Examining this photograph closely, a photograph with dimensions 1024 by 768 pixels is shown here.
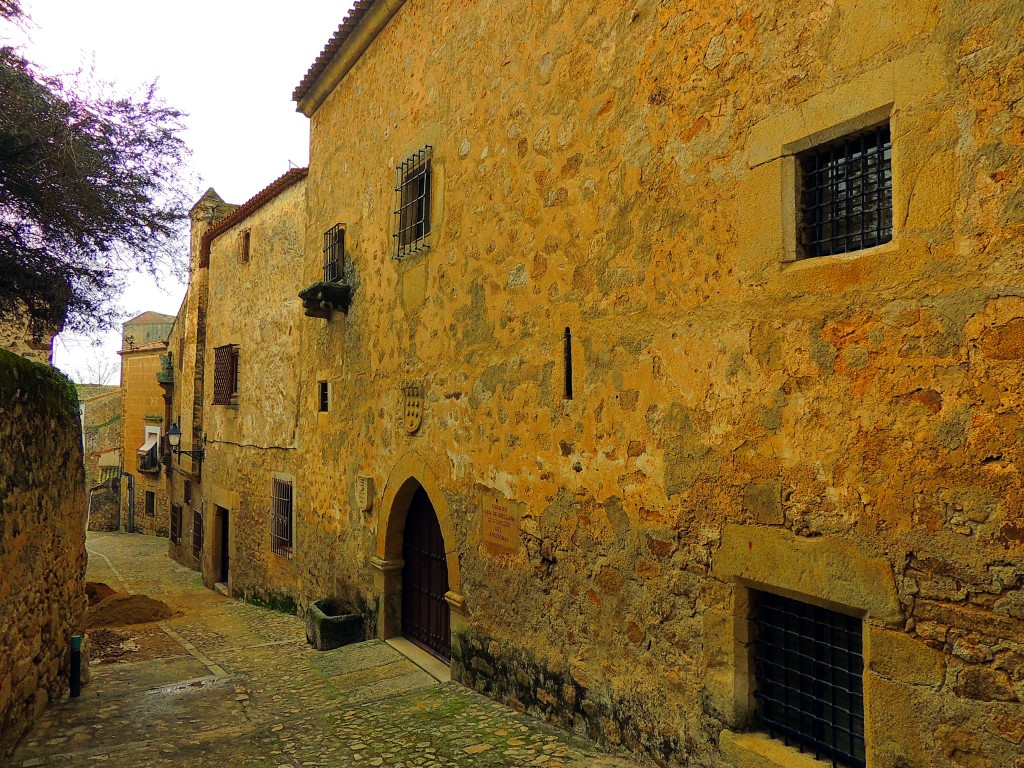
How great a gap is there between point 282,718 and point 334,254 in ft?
18.7

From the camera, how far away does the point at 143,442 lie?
22.6 metres

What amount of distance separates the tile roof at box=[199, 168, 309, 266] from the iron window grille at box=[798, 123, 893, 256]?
8493 millimetres

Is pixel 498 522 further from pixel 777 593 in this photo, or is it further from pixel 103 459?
pixel 103 459

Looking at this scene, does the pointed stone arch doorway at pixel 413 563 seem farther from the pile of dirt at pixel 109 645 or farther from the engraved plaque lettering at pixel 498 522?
the pile of dirt at pixel 109 645

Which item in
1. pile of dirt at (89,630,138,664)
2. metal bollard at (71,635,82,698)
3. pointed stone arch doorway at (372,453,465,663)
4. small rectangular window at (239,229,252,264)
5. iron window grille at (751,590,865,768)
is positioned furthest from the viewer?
small rectangular window at (239,229,252,264)

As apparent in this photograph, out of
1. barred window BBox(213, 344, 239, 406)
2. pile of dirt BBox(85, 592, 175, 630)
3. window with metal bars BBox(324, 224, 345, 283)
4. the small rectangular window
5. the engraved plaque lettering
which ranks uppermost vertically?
the small rectangular window

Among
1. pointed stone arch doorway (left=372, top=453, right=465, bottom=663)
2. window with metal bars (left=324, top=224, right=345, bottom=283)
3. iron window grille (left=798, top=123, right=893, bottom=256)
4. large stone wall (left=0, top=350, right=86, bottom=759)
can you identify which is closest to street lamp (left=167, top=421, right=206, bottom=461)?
window with metal bars (left=324, top=224, right=345, bottom=283)

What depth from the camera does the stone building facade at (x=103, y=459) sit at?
24344 mm

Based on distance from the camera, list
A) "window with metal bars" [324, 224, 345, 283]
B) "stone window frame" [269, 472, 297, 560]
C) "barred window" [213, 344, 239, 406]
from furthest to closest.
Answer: "barred window" [213, 344, 239, 406] < "stone window frame" [269, 472, 297, 560] < "window with metal bars" [324, 224, 345, 283]

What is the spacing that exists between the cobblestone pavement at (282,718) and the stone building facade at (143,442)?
48.3ft

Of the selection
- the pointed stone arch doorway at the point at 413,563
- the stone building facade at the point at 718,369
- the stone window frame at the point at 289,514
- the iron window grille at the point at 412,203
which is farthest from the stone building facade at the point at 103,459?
the stone building facade at the point at 718,369

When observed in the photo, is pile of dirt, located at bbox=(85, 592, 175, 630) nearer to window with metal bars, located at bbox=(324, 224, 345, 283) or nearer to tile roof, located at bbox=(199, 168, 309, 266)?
window with metal bars, located at bbox=(324, 224, 345, 283)

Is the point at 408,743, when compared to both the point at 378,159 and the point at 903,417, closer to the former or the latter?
the point at 903,417

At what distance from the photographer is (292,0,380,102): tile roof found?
7.95 m
